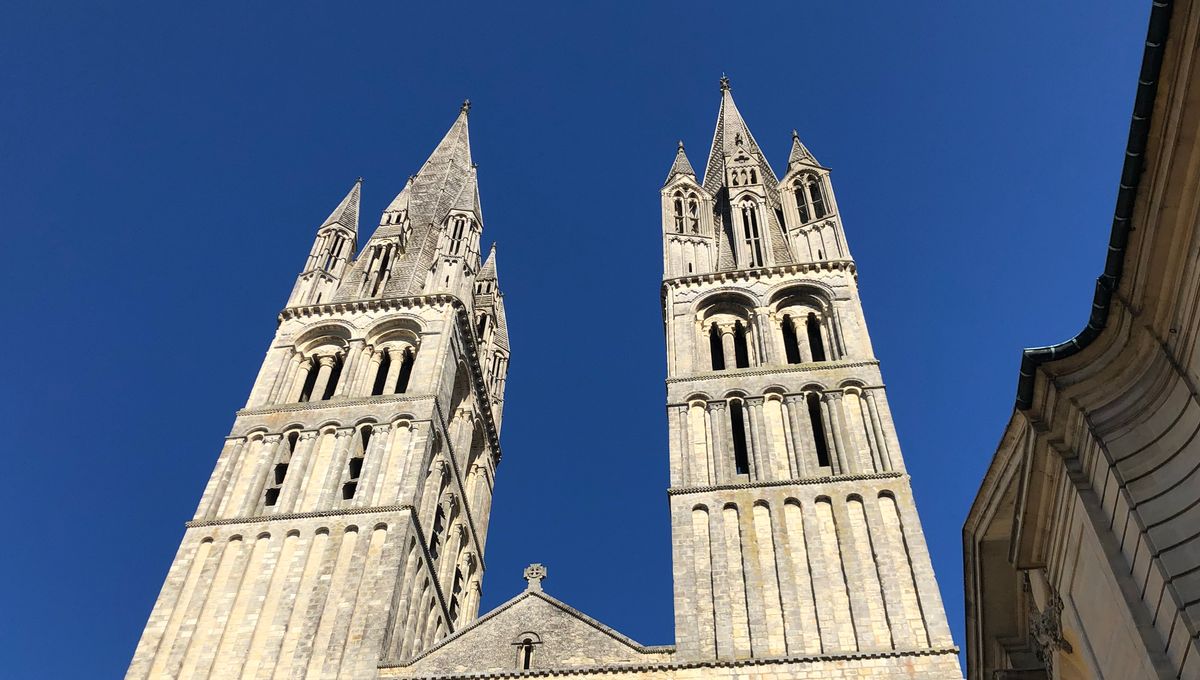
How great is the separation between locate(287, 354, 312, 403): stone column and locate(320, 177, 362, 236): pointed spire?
834 centimetres

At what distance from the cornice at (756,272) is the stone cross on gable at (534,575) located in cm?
1128

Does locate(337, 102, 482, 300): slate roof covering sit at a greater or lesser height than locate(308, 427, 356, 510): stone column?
greater

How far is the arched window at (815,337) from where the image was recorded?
105 ft

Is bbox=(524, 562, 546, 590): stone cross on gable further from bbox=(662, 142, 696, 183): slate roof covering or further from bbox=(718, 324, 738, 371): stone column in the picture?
bbox=(662, 142, 696, 183): slate roof covering

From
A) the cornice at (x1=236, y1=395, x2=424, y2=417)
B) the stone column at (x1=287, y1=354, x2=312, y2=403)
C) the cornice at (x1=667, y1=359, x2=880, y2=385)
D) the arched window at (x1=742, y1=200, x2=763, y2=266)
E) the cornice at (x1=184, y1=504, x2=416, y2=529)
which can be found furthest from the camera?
the arched window at (x1=742, y1=200, x2=763, y2=266)

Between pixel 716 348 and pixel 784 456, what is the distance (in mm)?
6165

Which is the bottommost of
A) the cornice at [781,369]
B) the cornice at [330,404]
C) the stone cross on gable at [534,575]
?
the stone cross on gable at [534,575]

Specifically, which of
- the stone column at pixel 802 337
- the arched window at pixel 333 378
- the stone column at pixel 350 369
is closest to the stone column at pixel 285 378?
the arched window at pixel 333 378

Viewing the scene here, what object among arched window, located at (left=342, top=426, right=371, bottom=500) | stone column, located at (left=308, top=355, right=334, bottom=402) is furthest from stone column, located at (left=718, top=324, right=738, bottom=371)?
stone column, located at (left=308, top=355, right=334, bottom=402)

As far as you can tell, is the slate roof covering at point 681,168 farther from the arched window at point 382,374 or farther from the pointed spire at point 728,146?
the arched window at point 382,374

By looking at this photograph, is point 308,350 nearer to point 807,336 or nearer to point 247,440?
point 247,440

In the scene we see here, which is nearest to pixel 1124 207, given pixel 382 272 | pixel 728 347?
pixel 728 347

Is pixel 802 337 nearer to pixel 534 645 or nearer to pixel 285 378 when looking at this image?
pixel 534 645

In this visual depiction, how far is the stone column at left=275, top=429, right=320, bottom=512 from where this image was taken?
94.8 ft
